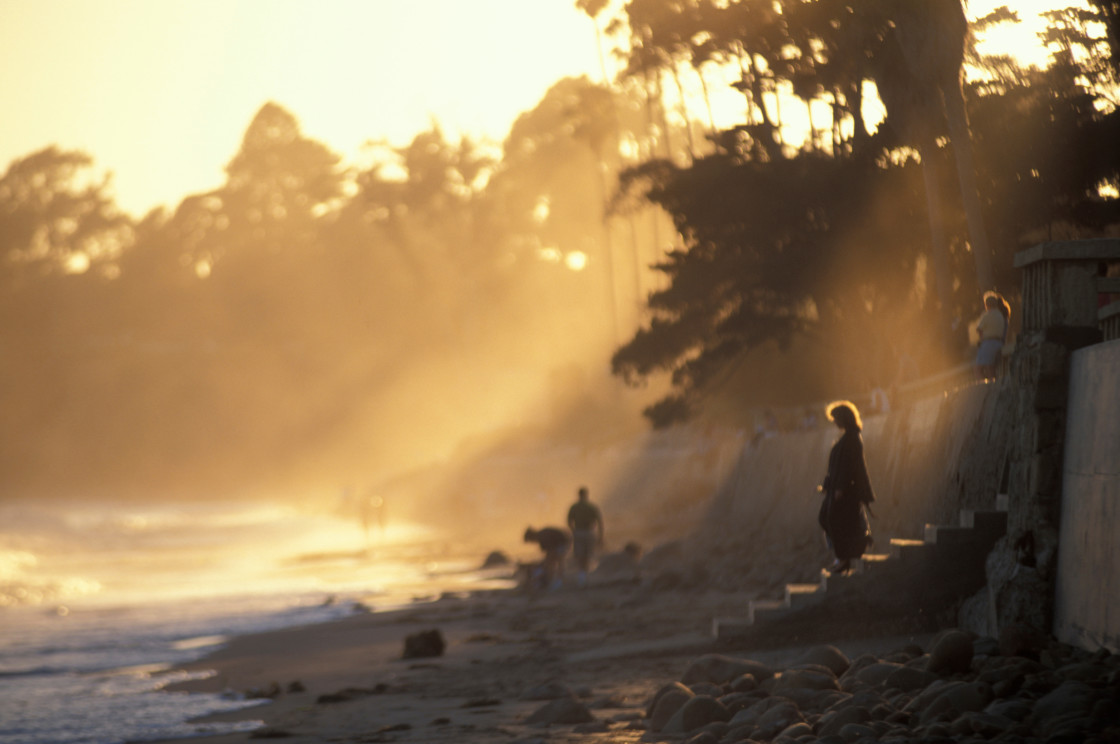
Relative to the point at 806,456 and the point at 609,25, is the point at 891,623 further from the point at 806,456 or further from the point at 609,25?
the point at 609,25

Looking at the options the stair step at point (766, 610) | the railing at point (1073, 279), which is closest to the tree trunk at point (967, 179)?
the stair step at point (766, 610)

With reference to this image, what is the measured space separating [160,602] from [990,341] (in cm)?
1446

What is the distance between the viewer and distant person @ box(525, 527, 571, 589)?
18828 millimetres

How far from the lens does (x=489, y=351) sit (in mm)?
71062

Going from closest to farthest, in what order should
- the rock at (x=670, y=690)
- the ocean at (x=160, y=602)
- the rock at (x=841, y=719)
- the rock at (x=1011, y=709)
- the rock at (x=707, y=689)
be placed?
the rock at (x=1011, y=709)
the rock at (x=841, y=719)
the rock at (x=670, y=690)
the rock at (x=707, y=689)
the ocean at (x=160, y=602)

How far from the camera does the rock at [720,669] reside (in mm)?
9023

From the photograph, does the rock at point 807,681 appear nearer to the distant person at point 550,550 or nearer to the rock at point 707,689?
the rock at point 707,689

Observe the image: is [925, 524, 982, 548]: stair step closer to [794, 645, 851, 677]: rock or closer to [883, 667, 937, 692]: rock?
[794, 645, 851, 677]: rock

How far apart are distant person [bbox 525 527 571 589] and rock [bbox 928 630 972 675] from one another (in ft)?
37.0

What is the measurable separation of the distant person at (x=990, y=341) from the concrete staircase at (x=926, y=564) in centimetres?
223

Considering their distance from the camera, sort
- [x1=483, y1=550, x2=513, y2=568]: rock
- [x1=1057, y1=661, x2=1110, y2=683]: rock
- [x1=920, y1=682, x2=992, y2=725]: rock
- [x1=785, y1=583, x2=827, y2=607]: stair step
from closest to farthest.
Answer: [x1=1057, y1=661, x2=1110, y2=683]: rock → [x1=920, y1=682, x2=992, y2=725]: rock → [x1=785, y1=583, x2=827, y2=607]: stair step → [x1=483, y1=550, x2=513, y2=568]: rock

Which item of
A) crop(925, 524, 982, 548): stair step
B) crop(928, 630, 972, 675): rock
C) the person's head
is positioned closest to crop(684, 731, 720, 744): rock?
crop(928, 630, 972, 675): rock

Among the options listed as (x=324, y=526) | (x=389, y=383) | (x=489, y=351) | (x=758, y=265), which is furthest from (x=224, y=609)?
(x=389, y=383)

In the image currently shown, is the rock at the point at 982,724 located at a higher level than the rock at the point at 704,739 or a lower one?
higher
